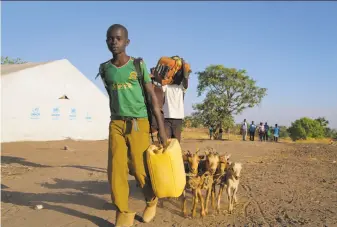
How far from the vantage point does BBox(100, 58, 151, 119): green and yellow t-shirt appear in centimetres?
372

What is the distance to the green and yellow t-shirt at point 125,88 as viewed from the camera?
12.2ft

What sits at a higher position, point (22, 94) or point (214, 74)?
point (214, 74)

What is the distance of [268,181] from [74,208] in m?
3.70

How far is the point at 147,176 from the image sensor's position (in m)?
3.83

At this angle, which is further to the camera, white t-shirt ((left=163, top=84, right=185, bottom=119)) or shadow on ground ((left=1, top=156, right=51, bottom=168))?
shadow on ground ((left=1, top=156, right=51, bottom=168))

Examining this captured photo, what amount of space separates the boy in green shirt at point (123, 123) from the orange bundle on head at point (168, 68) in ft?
3.88

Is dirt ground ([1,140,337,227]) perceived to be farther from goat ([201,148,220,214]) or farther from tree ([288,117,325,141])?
tree ([288,117,325,141])

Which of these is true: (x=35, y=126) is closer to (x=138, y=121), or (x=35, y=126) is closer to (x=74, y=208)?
(x=74, y=208)

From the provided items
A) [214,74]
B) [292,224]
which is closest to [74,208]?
[292,224]

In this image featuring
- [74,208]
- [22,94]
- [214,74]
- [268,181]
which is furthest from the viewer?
[214,74]

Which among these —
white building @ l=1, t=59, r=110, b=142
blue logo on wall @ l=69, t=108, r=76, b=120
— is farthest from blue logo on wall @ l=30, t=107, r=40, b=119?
blue logo on wall @ l=69, t=108, r=76, b=120

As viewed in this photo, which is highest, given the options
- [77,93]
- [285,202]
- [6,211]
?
[77,93]

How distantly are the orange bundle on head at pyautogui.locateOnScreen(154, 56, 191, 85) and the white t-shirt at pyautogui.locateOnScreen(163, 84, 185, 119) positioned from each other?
14 cm

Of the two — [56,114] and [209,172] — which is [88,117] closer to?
[56,114]
